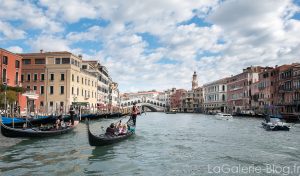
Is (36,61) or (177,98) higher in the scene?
(36,61)

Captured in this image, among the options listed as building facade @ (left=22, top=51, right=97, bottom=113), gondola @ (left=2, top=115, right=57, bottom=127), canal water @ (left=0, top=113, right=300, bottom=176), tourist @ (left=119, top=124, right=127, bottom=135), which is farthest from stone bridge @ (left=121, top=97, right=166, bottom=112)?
canal water @ (left=0, top=113, right=300, bottom=176)

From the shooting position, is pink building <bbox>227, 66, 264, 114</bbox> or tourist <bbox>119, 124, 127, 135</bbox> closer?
tourist <bbox>119, 124, 127, 135</bbox>

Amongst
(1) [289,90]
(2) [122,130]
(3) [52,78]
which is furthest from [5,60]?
(1) [289,90]

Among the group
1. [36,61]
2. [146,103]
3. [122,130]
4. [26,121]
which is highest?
[36,61]

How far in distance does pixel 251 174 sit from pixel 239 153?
2.98 meters

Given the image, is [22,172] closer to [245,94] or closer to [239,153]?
Result: [239,153]

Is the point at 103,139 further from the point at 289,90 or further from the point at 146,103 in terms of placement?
the point at 146,103

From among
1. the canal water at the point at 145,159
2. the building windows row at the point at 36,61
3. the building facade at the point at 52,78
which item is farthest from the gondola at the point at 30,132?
the building windows row at the point at 36,61

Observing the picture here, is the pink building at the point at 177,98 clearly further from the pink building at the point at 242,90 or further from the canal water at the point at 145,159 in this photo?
the canal water at the point at 145,159

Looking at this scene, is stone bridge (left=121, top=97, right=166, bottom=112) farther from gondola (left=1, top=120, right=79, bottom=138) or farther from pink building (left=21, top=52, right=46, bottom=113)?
gondola (left=1, top=120, right=79, bottom=138)

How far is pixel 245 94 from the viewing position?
5631 cm

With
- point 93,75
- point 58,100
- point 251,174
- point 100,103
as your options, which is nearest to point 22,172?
point 251,174

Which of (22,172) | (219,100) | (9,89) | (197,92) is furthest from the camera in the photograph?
(197,92)

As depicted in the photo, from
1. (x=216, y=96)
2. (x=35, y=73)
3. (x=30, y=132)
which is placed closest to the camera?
(x=30, y=132)
